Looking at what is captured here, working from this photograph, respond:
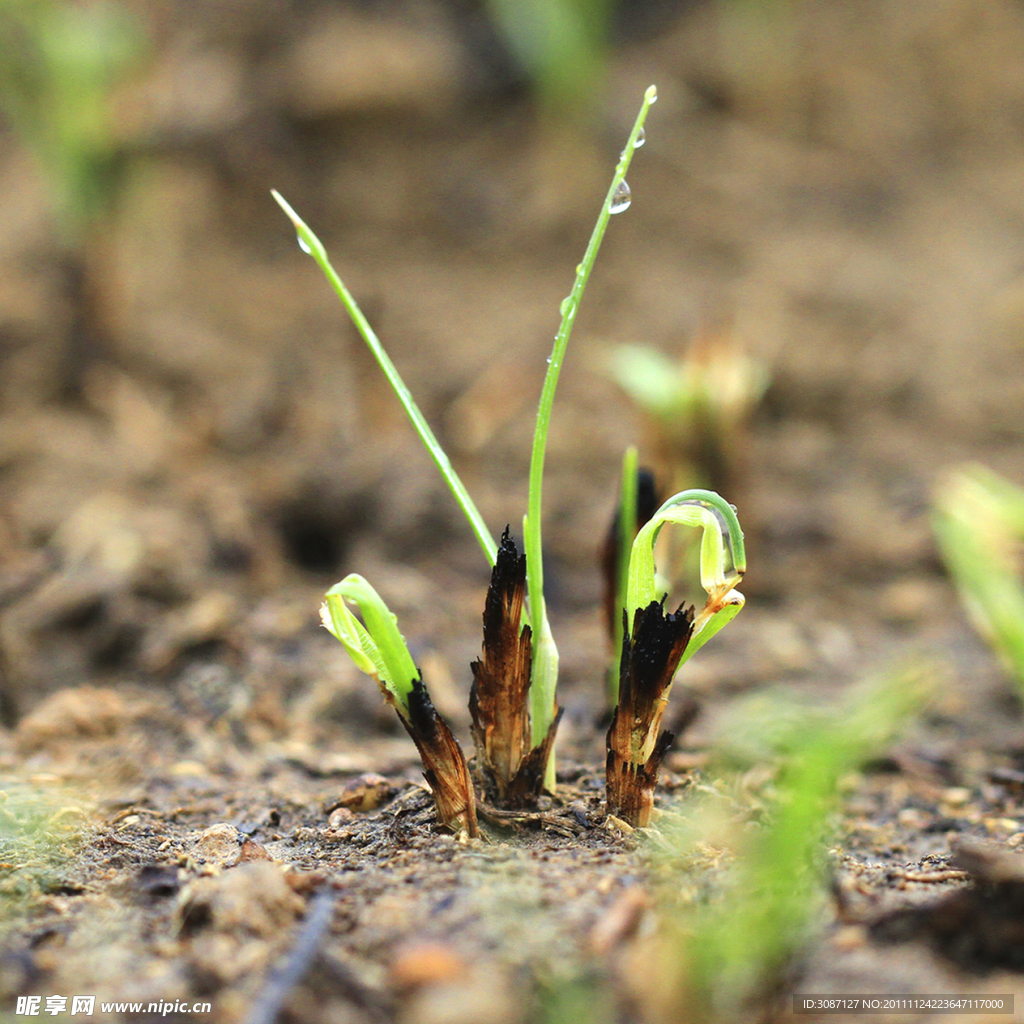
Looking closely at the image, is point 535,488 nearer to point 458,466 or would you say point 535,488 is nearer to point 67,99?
point 458,466

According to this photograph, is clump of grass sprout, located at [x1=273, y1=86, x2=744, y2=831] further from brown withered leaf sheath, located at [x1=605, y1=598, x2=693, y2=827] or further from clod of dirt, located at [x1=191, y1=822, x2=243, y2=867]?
clod of dirt, located at [x1=191, y1=822, x2=243, y2=867]

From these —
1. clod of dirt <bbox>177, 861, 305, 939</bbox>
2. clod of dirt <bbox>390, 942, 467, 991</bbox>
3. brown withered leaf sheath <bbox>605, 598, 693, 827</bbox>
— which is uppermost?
brown withered leaf sheath <bbox>605, 598, 693, 827</bbox>

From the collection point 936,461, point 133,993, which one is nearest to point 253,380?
point 936,461

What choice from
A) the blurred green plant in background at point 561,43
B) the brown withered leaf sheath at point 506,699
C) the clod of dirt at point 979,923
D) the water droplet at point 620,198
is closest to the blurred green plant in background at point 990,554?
the clod of dirt at point 979,923

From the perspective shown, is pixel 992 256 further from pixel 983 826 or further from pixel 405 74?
pixel 983 826

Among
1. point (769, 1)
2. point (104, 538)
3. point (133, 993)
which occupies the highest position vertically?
point (769, 1)

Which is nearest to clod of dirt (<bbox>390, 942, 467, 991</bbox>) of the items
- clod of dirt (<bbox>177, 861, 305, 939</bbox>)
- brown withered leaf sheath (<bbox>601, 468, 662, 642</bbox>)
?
clod of dirt (<bbox>177, 861, 305, 939</bbox>)

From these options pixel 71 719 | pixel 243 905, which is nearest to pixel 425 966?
pixel 243 905
